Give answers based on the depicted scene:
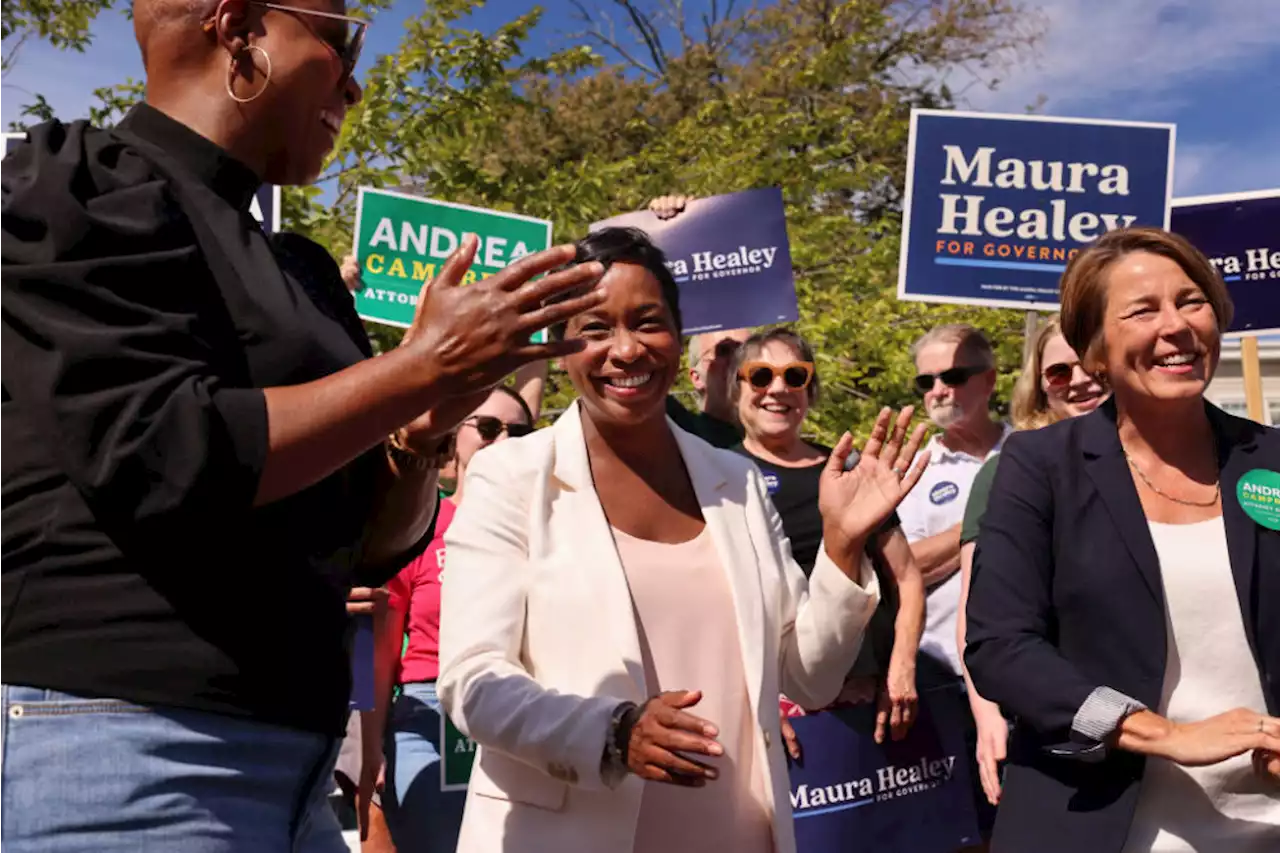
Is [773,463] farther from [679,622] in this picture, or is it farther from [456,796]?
[679,622]

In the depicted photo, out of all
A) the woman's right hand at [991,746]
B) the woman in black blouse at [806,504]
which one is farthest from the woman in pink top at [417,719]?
the woman's right hand at [991,746]

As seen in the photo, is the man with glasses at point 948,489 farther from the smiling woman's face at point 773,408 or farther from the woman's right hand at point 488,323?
the woman's right hand at point 488,323

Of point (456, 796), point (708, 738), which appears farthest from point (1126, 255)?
point (456, 796)

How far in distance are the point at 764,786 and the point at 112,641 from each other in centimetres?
147

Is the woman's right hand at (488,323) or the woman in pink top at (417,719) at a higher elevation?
the woman's right hand at (488,323)

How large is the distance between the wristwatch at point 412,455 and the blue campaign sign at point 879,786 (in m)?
2.33

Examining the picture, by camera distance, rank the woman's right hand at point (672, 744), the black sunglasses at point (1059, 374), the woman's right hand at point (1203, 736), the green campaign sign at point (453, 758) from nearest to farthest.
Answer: the woman's right hand at point (672, 744)
the woman's right hand at point (1203, 736)
the green campaign sign at point (453, 758)
the black sunglasses at point (1059, 374)

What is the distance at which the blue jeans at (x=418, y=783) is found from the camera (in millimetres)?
4457

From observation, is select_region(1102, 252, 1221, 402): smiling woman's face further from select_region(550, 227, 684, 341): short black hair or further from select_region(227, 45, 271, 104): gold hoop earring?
select_region(227, 45, 271, 104): gold hoop earring

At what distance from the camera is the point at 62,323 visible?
4.77 ft

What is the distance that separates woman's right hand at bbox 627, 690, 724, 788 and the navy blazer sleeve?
2.46ft

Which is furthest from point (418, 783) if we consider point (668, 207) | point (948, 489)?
point (668, 207)

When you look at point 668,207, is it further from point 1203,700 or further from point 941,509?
point 1203,700

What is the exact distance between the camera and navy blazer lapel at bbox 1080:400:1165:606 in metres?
2.68
